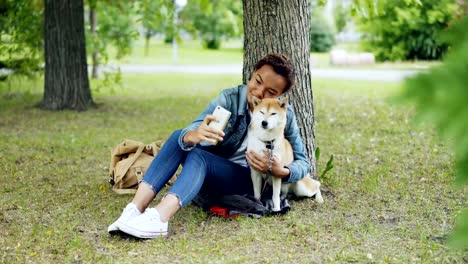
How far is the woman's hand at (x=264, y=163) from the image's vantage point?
4.45 meters

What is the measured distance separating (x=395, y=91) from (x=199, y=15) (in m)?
35.3

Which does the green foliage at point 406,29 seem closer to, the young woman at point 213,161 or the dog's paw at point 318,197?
the dog's paw at point 318,197

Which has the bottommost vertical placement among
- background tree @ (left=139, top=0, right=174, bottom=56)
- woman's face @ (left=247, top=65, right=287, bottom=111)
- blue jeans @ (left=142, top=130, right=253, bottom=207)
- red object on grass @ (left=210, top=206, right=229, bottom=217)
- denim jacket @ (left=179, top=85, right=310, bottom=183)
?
red object on grass @ (left=210, top=206, right=229, bottom=217)

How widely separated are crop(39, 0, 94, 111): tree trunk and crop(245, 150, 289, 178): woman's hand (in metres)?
6.77

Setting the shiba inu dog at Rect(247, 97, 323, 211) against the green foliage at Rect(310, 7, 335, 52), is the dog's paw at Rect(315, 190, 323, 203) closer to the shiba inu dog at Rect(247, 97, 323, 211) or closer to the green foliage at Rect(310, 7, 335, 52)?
the shiba inu dog at Rect(247, 97, 323, 211)

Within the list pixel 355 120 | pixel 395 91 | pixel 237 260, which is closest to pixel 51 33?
pixel 355 120

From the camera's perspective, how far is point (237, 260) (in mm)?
3816

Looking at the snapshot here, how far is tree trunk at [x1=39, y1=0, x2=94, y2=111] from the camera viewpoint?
34.1 ft

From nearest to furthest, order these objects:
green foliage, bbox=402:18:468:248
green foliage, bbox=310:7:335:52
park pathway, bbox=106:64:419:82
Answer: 1. green foliage, bbox=402:18:468:248
2. park pathway, bbox=106:64:419:82
3. green foliage, bbox=310:7:335:52

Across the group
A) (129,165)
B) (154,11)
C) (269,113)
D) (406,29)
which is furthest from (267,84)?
(406,29)

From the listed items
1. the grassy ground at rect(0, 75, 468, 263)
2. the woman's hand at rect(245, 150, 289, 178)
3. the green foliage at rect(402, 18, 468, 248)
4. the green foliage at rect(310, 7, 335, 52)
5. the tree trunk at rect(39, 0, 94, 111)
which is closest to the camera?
the green foliage at rect(402, 18, 468, 248)

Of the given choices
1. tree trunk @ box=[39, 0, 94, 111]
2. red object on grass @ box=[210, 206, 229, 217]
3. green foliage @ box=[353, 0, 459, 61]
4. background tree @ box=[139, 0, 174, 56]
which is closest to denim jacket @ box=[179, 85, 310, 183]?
red object on grass @ box=[210, 206, 229, 217]

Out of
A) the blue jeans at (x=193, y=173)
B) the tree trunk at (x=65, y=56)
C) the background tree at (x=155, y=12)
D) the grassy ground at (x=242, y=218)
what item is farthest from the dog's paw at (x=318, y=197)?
the background tree at (x=155, y=12)

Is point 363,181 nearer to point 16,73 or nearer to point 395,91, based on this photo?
point 395,91
